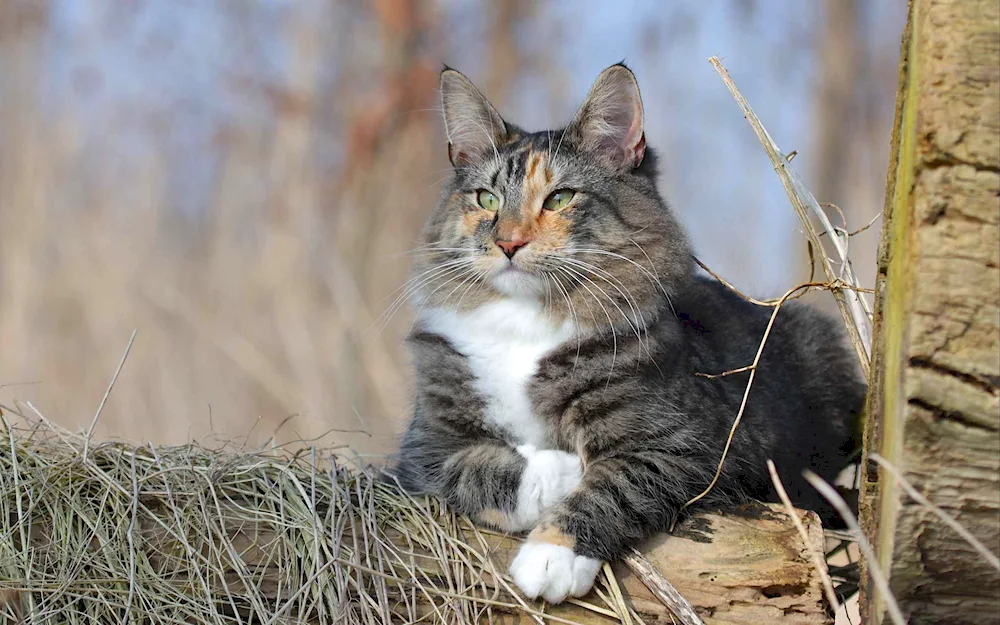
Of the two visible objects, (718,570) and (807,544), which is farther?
(718,570)

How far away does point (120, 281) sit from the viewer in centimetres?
559

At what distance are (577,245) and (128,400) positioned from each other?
12.6ft

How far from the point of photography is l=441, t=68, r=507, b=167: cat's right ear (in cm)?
269

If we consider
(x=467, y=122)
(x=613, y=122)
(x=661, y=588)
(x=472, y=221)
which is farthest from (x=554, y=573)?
(x=467, y=122)

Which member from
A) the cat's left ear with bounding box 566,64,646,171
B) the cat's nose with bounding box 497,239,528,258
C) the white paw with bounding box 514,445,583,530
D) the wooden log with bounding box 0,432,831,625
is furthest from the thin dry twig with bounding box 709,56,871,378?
the white paw with bounding box 514,445,583,530

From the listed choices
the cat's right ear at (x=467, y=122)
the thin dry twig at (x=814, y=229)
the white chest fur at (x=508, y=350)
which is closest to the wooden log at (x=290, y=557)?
the white chest fur at (x=508, y=350)

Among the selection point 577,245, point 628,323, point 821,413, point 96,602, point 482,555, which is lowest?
point 96,602

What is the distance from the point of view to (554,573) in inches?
75.7

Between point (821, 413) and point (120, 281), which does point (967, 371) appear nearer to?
point (821, 413)

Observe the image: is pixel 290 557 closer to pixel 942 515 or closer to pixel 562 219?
pixel 562 219


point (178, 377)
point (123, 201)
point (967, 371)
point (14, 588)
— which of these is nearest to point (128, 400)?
point (178, 377)

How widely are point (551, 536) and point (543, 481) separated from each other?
19 centimetres

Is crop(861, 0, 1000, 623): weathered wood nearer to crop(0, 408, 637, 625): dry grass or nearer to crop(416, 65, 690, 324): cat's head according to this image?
crop(0, 408, 637, 625): dry grass

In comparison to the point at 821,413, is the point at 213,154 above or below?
above
